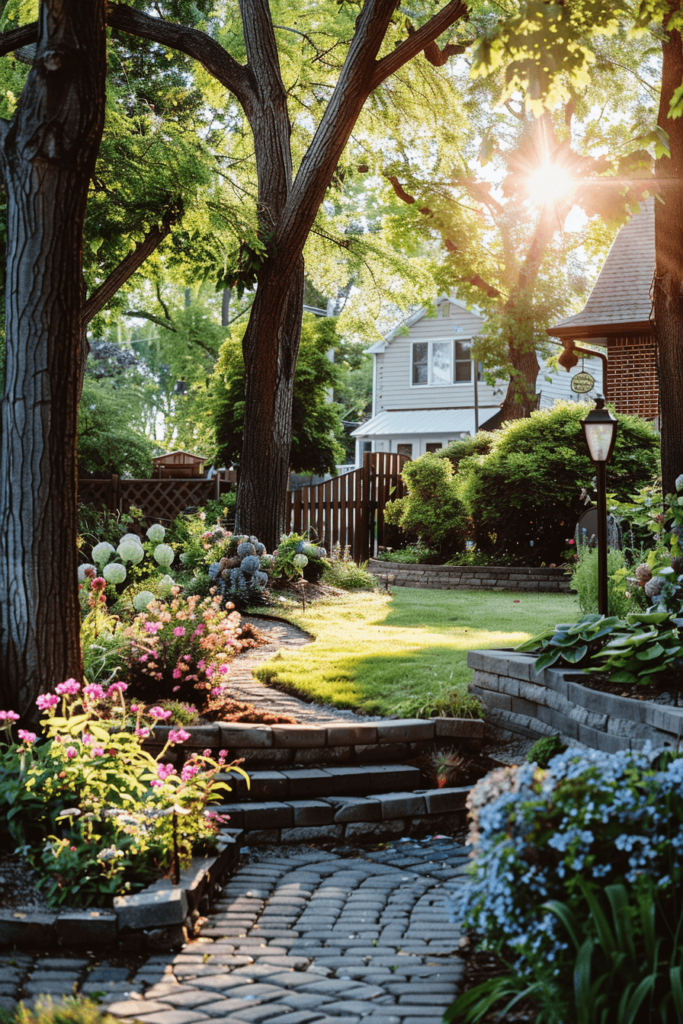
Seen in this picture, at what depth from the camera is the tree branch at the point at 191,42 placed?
10477mm

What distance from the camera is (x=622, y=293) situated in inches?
652

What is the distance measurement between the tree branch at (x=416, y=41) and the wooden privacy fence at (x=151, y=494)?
7832 mm

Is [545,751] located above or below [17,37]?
below

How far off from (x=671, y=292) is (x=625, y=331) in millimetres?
7280

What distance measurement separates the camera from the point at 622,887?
2.41 m

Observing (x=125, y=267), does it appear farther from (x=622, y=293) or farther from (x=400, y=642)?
(x=622, y=293)

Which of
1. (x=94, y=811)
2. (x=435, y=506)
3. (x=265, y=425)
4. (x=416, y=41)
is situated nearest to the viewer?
(x=94, y=811)

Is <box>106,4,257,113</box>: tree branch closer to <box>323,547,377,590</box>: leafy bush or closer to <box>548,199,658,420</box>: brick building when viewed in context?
<box>323,547,377,590</box>: leafy bush

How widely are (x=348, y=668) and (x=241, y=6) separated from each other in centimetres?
850


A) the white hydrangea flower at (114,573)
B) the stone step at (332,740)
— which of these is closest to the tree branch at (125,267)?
the white hydrangea flower at (114,573)

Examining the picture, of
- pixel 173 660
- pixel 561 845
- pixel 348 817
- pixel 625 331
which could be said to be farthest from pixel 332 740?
pixel 625 331

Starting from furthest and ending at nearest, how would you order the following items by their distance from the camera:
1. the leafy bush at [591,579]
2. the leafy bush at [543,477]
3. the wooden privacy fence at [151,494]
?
the wooden privacy fence at [151,494] → the leafy bush at [543,477] → the leafy bush at [591,579]

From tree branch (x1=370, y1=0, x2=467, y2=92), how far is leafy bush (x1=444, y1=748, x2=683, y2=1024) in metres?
9.46

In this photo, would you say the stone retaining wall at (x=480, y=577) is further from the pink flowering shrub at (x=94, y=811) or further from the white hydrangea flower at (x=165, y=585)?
the pink flowering shrub at (x=94, y=811)
